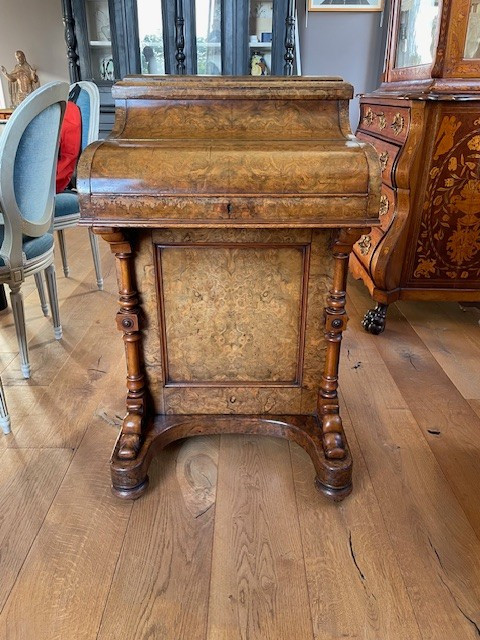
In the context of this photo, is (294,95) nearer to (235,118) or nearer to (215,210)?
(235,118)

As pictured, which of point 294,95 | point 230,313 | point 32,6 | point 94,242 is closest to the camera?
point 294,95

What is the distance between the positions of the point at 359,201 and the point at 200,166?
0.34 metres

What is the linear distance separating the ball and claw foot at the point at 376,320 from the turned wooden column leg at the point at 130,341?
122 centimetres

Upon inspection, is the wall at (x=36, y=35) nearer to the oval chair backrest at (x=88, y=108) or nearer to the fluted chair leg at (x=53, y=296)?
the oval chair backrest at (x=88, y=108)

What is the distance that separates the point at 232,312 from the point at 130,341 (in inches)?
11.4

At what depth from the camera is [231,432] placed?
1531mm

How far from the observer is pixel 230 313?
141cm

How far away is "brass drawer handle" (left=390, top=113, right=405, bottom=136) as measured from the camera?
2061 millimetres

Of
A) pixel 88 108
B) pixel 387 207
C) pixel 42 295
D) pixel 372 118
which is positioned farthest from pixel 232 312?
pixel 88 108

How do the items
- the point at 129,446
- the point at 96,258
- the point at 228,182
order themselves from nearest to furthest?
the point at 228,182 → the point at 129,446 → the point at 96,258

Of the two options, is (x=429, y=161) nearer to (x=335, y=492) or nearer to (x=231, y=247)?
(x=231, y=247)

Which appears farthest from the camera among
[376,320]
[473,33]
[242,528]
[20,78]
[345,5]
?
[20,78]

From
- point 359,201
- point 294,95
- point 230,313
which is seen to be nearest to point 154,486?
point 230,313

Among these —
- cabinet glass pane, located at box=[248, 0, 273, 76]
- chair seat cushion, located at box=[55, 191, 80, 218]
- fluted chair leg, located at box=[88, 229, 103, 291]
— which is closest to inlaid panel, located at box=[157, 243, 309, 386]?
chair seat cushion, located at box=[55, 191, 80, 218]
